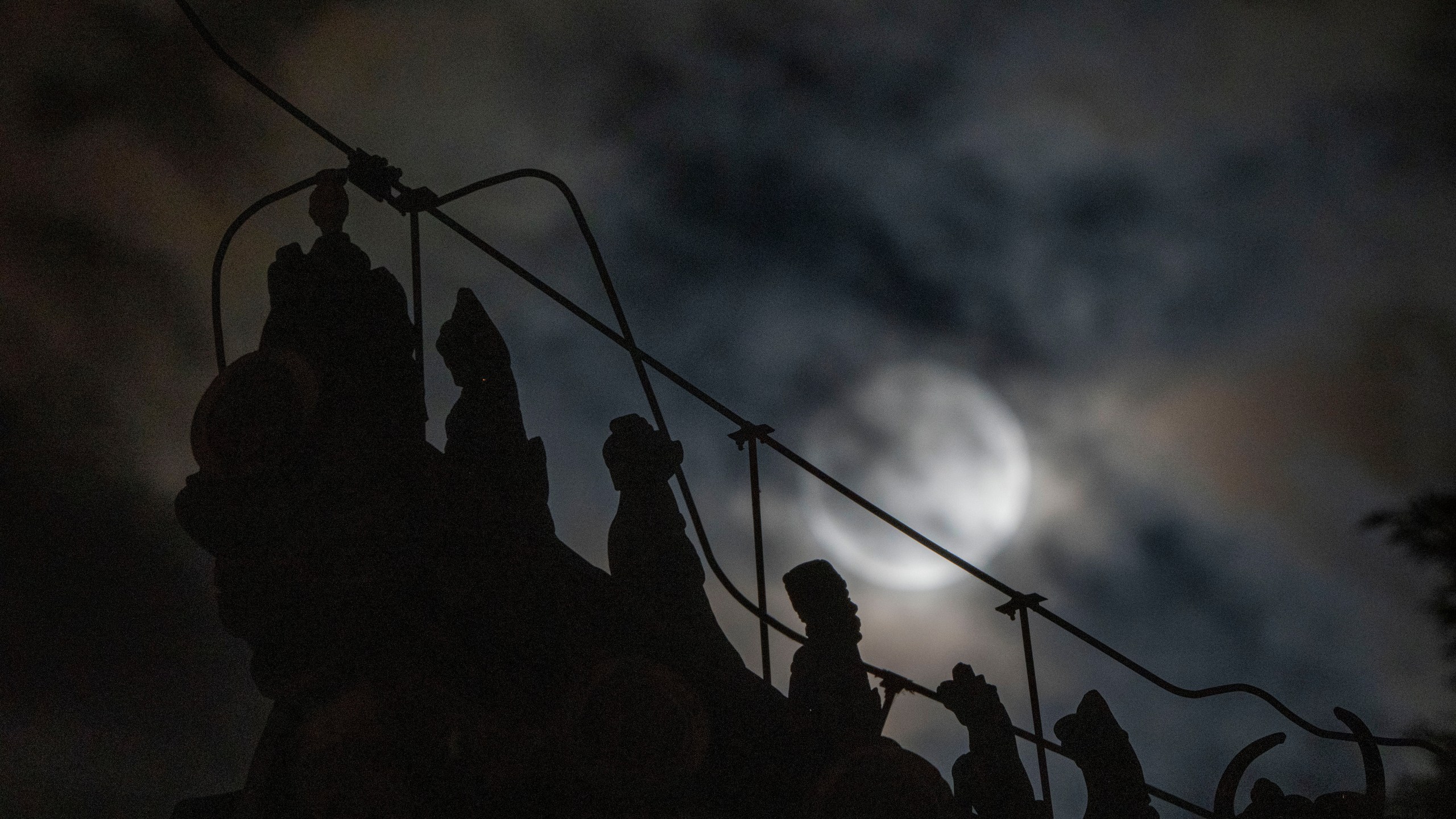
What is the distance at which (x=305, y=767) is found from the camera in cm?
504

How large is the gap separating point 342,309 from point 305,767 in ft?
6.75

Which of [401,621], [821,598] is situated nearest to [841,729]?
[821,598]

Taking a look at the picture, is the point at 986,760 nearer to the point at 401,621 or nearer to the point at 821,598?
the point at 821,598

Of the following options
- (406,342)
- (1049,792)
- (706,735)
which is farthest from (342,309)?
(1049,792)

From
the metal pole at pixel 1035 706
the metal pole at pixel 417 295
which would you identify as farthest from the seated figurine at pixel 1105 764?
the metal pole at pixel 417 295

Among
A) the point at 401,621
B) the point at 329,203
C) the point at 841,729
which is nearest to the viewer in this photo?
the point at 401,621

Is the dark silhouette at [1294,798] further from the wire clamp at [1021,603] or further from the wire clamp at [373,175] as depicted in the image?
the wire clamp at [373,175]

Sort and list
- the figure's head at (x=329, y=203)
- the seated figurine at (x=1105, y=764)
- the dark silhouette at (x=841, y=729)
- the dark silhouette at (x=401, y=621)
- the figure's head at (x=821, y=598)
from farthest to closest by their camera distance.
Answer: the seated figurine at (x=1105, y=764) < the figure's head at (x=821, y=598) < the figure's head at (x=329, y=203) < the dark silhouette at (x=841, y=729) < the dark silhouette at (x=401, y=621)

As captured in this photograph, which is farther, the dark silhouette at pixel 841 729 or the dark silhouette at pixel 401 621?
the dark silhouette at pixel 841 729

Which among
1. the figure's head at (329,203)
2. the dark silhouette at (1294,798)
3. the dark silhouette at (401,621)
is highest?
the figure's head at (329,203)

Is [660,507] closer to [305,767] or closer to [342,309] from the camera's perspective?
[342,309]

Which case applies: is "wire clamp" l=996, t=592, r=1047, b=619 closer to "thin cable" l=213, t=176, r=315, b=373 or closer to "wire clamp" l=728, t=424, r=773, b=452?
"wire clamp" l=728, t=424, r=773, b=452

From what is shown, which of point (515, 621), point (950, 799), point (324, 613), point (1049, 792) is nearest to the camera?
point (324, 613)

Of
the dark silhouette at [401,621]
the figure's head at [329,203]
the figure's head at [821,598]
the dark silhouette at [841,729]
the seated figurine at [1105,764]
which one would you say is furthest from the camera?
the seated figurine at [1105,764]
